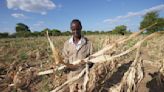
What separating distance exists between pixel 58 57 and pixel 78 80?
477mm

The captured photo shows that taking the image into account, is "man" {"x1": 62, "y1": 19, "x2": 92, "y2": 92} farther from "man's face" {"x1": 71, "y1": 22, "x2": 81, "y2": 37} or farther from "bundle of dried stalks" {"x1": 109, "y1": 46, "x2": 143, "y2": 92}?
"bundle of dried stalks" {"x1": 109, "y1": 46, "x2": 143, "y2": 92}

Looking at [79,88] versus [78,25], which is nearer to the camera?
[79,88]

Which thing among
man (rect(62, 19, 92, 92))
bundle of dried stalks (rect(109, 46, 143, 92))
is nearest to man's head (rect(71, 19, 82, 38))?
man (rect(62, 19, 92, 92))

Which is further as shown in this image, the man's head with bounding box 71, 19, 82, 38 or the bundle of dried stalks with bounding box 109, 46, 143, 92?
the man's head with bounding box 71, 19, 82, 38

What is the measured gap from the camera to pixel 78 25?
2.70 m

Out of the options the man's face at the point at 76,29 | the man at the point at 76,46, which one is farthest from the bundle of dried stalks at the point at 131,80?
the man's face at the point at 76,29

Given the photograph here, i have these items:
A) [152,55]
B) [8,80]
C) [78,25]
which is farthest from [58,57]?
[152,55]

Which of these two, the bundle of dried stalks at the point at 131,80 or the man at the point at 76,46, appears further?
the man at the point at 76,46

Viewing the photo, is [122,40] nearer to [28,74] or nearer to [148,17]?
[28,74]

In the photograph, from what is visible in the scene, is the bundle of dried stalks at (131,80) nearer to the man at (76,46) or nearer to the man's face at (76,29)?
the man at (76,46)

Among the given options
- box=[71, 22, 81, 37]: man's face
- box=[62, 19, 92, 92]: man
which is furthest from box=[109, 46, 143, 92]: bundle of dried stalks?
box=[71, 22, 81, 37]: man's face

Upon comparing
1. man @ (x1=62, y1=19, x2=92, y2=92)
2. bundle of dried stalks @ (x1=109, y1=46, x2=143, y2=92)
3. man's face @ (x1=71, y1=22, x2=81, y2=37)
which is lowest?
bundle of dried stalks @ (x1=109, y1=46, x2=143, y2=92)

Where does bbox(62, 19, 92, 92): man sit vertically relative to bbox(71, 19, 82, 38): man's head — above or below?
below

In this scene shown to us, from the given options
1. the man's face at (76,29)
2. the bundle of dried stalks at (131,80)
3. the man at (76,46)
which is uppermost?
the man's face at (76,29)
